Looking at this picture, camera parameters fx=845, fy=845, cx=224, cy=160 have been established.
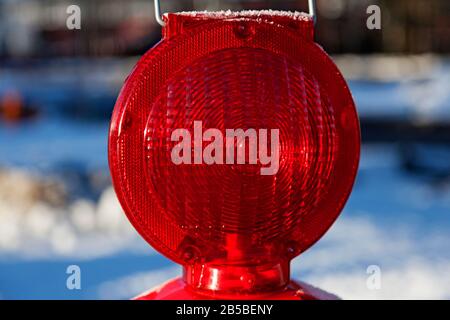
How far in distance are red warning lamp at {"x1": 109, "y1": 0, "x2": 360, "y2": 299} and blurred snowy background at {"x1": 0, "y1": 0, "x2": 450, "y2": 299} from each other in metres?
0.64

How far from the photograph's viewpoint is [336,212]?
3.72 ft

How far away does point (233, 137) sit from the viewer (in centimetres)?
101

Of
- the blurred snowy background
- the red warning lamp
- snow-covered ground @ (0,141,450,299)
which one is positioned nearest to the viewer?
the red warning lamp

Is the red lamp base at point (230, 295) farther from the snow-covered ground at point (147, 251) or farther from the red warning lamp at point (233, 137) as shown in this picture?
the snow-covered ground at point (147, 251)

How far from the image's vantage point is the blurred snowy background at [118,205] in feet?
14.0

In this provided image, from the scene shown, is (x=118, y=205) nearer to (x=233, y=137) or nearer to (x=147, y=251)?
(x=147, y=251)

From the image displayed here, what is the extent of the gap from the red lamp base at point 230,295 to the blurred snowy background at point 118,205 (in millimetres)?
677

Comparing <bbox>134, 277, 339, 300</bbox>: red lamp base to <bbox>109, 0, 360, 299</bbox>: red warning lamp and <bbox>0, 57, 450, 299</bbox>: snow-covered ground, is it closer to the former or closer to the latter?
<bbox>109, 0, 360, 299</bbox>: red warning lamp

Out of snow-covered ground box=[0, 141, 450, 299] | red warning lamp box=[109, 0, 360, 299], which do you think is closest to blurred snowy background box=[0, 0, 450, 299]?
snow-covered ground box=[0, 141, 450, 299]

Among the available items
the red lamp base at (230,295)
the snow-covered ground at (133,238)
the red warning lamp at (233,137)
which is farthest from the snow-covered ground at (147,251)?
the red warning lamp at (233,137)

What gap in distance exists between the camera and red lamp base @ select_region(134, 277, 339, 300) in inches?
45.4

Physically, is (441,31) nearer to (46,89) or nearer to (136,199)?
(46,89)

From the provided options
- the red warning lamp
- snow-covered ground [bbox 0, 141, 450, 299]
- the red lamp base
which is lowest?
snow-covered ground [bbox 0, 141, 450, 299]

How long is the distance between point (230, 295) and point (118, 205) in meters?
4.56
